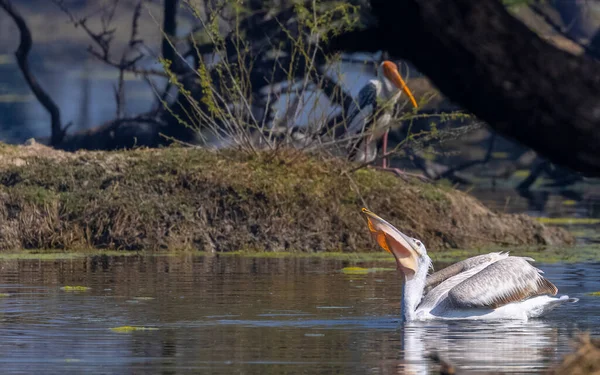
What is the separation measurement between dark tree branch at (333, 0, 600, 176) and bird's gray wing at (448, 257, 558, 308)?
5798 millimetres

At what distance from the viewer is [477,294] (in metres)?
13.0

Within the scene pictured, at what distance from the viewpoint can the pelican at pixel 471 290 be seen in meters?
13.0

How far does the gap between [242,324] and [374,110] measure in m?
10.1

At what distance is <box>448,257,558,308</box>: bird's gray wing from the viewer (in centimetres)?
1296

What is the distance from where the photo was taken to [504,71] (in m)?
7.01

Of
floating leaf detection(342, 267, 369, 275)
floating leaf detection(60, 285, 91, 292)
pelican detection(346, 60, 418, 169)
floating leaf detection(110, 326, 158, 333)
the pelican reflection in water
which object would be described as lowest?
the pelican reflection in water

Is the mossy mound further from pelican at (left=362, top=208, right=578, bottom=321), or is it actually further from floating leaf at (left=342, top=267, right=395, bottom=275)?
pelican at (left=362, top=208, right=578, bottom=321)

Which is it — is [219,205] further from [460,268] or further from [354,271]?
[460,268]

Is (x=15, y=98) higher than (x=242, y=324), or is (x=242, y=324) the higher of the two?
(x=15, y=98)

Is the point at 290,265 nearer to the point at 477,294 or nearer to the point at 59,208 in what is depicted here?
the point at 59,208

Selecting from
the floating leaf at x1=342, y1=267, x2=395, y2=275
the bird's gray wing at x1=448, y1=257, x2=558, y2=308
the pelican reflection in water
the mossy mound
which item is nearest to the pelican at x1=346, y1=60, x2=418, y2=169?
the mossy mound

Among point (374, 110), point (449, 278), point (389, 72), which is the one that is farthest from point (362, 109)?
point (449, 278)

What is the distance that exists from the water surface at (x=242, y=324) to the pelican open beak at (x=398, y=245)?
15.7 inches

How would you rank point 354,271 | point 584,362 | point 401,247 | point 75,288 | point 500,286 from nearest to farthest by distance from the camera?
point 584,362 → point 500,286 → point 401,247 → point 75,288 → point 354,271
